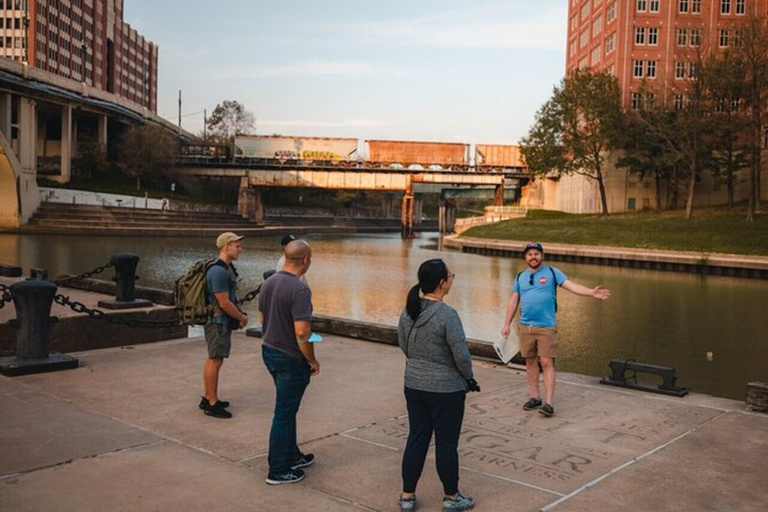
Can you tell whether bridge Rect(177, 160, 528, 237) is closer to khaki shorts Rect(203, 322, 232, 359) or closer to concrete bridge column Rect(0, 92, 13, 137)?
concrete bridge column Rect(0, 92, 13, 137)

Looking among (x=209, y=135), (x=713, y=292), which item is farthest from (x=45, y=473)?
(x=209, y=135)

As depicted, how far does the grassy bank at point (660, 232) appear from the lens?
51.2 meters

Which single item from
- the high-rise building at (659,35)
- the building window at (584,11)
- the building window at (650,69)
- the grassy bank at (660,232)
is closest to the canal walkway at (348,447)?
the grassy bank at (660,232)

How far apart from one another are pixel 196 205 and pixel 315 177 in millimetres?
15274

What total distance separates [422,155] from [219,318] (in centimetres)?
8905

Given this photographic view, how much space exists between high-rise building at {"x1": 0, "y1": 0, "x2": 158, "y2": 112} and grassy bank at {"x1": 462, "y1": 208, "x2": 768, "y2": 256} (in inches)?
2503

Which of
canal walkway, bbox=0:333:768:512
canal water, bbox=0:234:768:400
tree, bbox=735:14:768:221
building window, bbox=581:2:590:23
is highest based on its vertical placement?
building window, bbox=581:2:590:23

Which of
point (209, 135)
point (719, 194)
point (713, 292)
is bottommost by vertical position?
point (713, 292)

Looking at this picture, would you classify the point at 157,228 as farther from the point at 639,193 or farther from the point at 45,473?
the point at 45,473

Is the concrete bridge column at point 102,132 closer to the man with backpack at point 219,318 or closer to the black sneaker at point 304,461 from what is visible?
the man with backpack at point 219,318

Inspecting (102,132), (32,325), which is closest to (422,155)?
(102,132)

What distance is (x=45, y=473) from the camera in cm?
656

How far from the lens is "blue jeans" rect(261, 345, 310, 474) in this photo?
21.9 feet

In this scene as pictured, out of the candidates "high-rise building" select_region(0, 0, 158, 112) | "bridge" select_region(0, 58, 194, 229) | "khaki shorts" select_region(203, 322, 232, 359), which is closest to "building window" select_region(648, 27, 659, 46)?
"bridge" select_region(0, 58, 194, 229)
